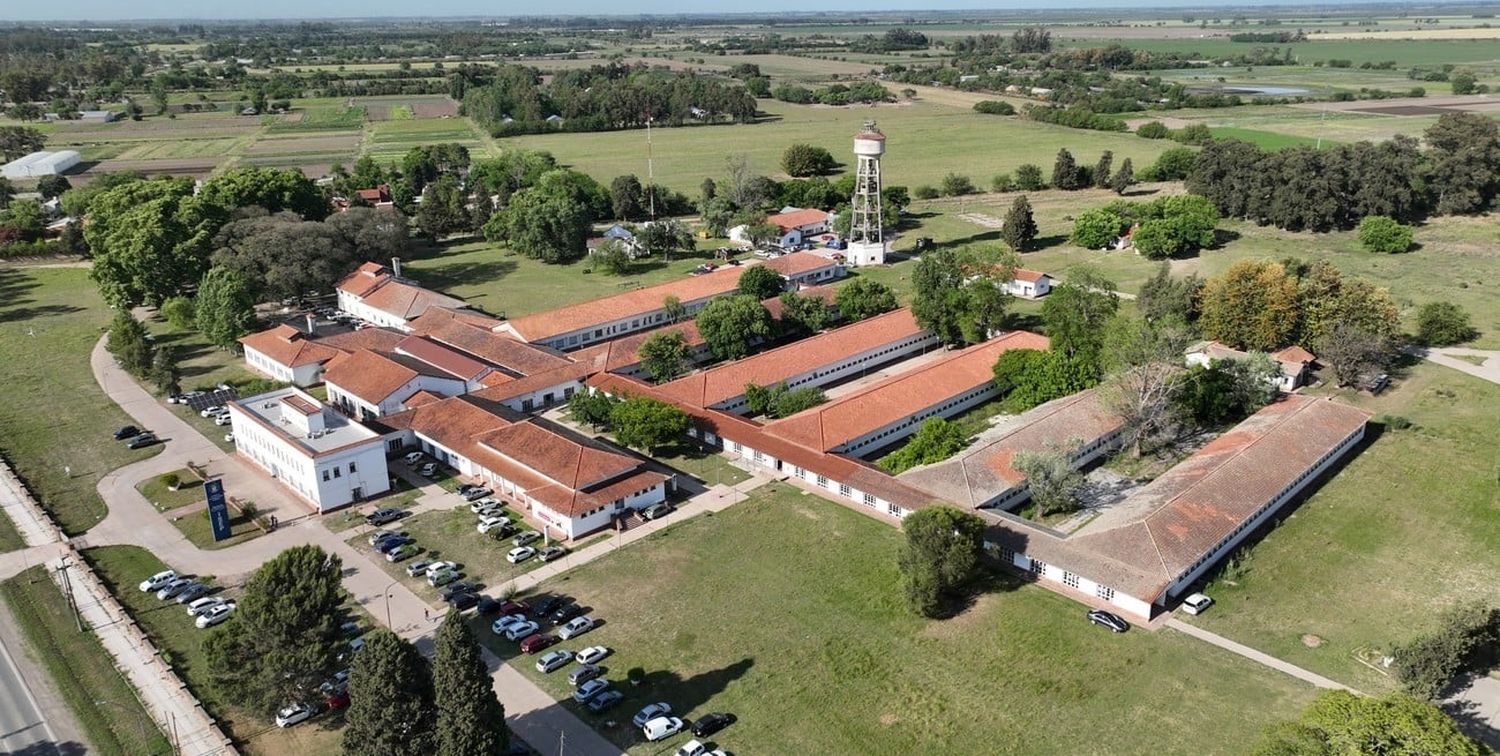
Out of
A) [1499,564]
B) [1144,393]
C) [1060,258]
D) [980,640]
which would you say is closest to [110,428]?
[980,640]

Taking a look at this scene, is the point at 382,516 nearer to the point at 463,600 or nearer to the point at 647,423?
the point at 463,600

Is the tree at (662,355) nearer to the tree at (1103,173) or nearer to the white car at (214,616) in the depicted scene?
the white car at (214,616)

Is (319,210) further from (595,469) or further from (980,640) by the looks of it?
(980,640)

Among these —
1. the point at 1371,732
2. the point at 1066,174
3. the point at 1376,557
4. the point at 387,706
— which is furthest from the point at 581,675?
the point at 1066,174

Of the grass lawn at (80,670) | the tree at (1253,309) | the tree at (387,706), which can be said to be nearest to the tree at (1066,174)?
the tree at (1253,309)

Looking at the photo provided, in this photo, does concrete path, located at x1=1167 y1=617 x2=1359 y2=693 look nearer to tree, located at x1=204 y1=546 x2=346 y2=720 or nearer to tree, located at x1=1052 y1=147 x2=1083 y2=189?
tree, located at x1=204 y1=546 x2=346 y2=720

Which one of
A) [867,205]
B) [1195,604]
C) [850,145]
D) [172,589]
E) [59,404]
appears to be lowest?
[1195,604]
